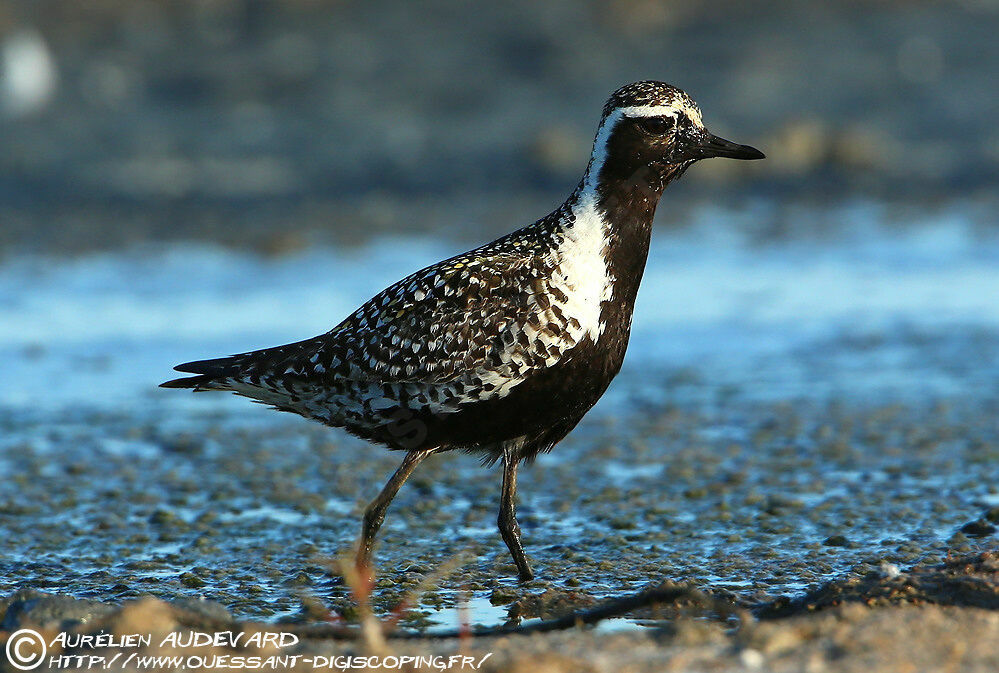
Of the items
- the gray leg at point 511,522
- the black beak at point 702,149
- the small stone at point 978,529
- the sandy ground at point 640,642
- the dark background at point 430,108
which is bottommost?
the sandy ground at point 640,642

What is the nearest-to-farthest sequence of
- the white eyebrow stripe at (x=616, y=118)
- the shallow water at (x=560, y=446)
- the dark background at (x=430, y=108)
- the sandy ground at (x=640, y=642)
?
1. the sandy ground at (x=640, y=642)
2. the white eyebrow stripe at (x=616, y=118)
3. the shallow water at (x=560, y=446)
4. the dark background at (x=430, y=108)

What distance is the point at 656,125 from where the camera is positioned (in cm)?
635

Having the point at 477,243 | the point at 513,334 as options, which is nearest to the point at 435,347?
the point at 513,334

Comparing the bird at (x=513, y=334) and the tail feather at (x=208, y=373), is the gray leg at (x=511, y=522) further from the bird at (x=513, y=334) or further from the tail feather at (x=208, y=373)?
the tail feather at (x=208, y=373)

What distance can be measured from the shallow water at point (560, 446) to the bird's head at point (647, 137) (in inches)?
70.5

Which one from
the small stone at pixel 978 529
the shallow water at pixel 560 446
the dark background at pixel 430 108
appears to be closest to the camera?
the shallow water at pixel 560 446

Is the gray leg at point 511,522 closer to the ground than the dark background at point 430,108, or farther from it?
closer to the ground

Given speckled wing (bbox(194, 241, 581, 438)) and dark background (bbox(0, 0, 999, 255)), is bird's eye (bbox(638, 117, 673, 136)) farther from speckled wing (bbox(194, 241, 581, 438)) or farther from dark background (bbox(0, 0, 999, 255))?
dark background (bbox(0, 0, 999, 255))

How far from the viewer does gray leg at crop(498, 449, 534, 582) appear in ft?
20.9

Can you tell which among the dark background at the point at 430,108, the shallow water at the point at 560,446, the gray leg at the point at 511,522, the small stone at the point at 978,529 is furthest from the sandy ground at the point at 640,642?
the dark background at the point at 430,108

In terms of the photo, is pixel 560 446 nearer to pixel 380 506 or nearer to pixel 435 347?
pixel 380 506

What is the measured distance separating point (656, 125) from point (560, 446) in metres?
2.86

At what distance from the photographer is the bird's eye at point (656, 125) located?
6340 mm

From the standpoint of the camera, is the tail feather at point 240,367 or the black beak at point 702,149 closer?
the black beak at point 702,149
